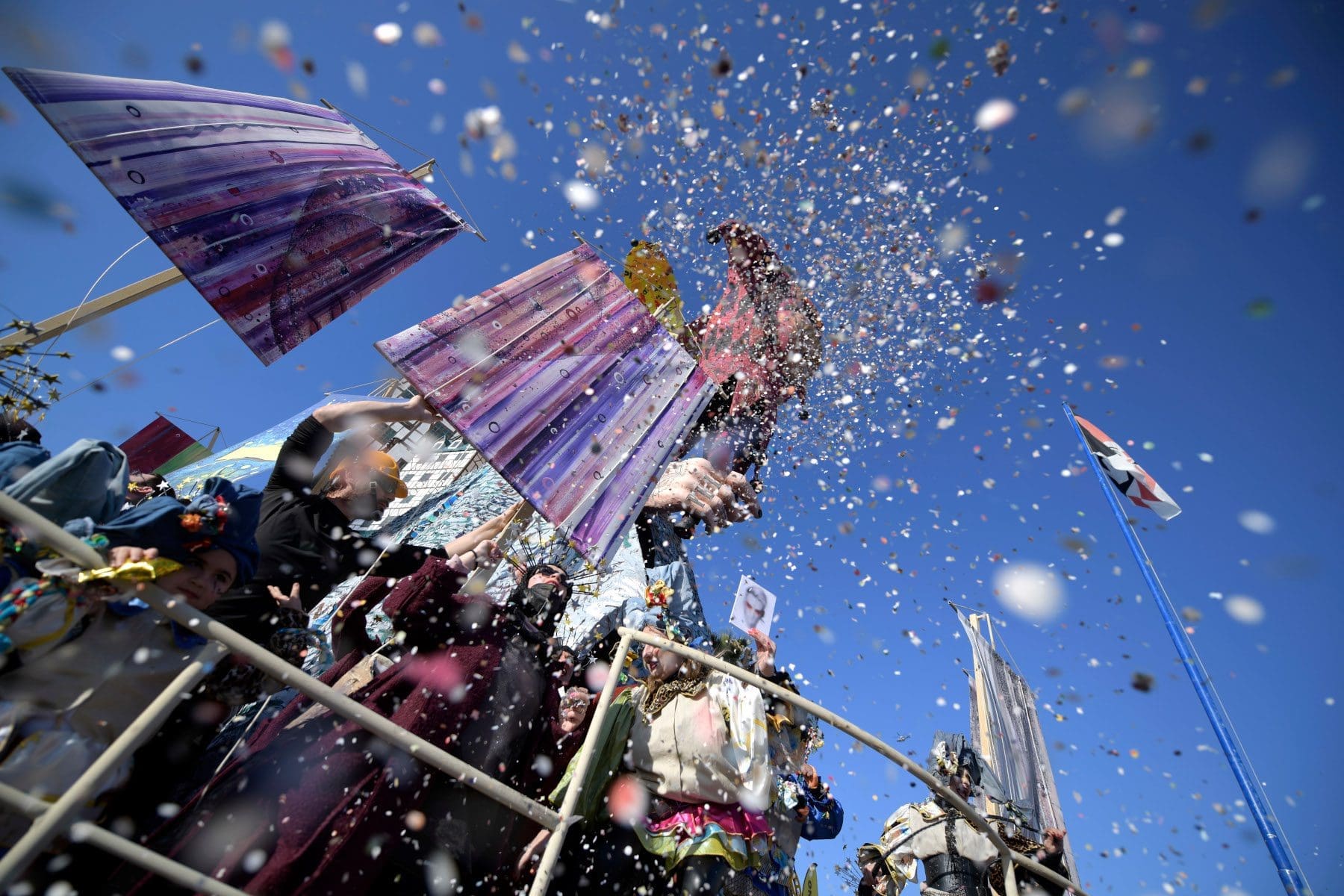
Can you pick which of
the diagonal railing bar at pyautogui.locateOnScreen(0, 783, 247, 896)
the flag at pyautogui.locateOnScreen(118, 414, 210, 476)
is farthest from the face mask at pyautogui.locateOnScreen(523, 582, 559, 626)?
the flag at pyautogui.locateOnScreen(118, 414, 210, 476)

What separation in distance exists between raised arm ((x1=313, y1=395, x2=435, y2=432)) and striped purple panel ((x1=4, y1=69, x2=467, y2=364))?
48.3 inches

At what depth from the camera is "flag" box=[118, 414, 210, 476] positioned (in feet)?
29.4

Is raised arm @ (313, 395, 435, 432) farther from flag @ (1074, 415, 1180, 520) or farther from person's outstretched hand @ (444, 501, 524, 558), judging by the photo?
flag @ (1074, 415, 1180, 520)

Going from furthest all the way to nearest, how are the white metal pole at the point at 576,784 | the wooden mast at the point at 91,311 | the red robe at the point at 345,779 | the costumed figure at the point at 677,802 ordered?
the wooden mast at the point at 91,311, the costumed figure at the point at 677,802, the red robe at the point at 345,779, the white metal pole at the point at 576,784

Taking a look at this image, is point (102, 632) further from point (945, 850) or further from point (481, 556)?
point (945, 850)

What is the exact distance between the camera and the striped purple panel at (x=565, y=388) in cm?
294

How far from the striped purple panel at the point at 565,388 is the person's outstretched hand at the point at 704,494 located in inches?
36.8

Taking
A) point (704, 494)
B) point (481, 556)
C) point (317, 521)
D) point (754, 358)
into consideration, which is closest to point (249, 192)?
point (317, 521)

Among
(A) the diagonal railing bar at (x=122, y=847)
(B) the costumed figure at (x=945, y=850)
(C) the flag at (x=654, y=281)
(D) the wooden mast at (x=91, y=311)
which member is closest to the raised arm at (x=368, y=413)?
(D) the wooden mast at (x=91, y=311)

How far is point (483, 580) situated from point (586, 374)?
1.44 metres

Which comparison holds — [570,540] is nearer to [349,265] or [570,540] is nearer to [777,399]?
[349,265]

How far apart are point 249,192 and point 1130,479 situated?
346 inches

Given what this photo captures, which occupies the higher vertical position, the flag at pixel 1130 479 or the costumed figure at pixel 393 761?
the flag at pixel 1130 479

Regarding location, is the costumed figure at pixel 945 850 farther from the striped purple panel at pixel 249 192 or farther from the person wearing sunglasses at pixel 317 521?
the striped purple panel at pixel 249 192
